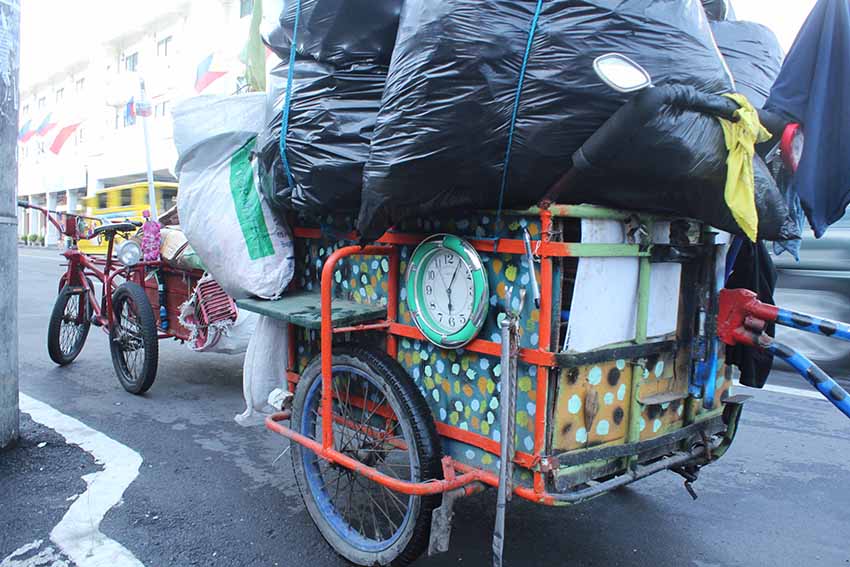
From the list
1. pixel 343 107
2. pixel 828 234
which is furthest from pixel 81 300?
pixel 828 234

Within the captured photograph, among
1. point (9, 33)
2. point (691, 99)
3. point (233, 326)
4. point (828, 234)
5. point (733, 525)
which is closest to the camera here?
point (691, 99)

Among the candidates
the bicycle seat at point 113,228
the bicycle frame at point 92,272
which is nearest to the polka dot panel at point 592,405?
the bicycle frame at point 92,272

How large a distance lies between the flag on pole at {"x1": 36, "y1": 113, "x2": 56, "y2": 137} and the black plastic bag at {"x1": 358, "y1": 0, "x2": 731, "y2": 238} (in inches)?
1590

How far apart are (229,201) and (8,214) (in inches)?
54.0

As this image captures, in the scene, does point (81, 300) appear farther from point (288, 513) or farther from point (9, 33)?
point (288, 513)

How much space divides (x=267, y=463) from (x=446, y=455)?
1.62 m

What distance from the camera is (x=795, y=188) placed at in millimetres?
2318

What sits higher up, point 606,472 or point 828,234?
point 828,234

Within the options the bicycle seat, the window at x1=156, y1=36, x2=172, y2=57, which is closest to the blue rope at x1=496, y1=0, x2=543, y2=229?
the bicycle seat

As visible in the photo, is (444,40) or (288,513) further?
(288,513)

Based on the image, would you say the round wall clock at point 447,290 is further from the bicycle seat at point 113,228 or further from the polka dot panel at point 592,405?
the bicycle seat at point 113,228

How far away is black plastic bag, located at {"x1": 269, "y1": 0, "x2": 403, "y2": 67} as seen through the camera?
7.98 feet

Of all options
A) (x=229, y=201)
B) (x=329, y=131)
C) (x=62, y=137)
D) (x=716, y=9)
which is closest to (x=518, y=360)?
(x=329, y=131)

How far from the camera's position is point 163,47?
26828mm
